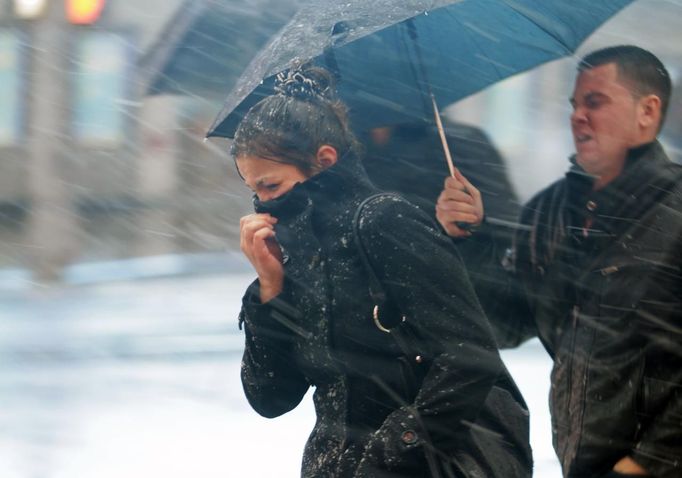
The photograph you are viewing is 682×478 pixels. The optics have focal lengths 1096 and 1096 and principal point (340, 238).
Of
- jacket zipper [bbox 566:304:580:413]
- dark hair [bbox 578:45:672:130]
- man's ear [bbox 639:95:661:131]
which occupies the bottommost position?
jacket zipper [bbox 566:304:580:413]

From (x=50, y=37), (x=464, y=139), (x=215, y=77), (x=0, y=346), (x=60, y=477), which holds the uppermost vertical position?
(x=50, y=37)

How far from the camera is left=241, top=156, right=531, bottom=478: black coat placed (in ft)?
6.94

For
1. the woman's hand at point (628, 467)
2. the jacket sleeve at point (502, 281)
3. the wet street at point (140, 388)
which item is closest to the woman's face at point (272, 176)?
the jacket sleeve at point (502, 281)

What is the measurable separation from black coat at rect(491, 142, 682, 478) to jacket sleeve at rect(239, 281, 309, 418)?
57 centimetres

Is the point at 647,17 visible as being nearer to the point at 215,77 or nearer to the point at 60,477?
the point at 215,77

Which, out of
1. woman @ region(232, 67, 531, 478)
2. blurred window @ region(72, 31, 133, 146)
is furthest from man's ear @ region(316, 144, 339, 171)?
blurred window @ region(72, 31, 133, 146)

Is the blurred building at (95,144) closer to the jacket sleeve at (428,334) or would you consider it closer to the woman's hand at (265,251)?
the woman's hand at (265,251)

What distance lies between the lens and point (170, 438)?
340 cm

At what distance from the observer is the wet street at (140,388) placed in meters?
3.18

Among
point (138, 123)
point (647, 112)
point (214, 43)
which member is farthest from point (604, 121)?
point (138, 123)

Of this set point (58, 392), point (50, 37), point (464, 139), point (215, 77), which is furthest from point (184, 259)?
point (464, 139)

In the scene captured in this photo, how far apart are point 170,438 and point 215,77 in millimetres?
1235

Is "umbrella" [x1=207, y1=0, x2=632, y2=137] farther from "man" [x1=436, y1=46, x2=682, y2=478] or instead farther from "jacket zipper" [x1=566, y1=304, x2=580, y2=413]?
"jacket zipper" [x1=566, y1=304, x2=580, y2=413]

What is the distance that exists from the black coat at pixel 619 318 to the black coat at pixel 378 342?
154 mm
